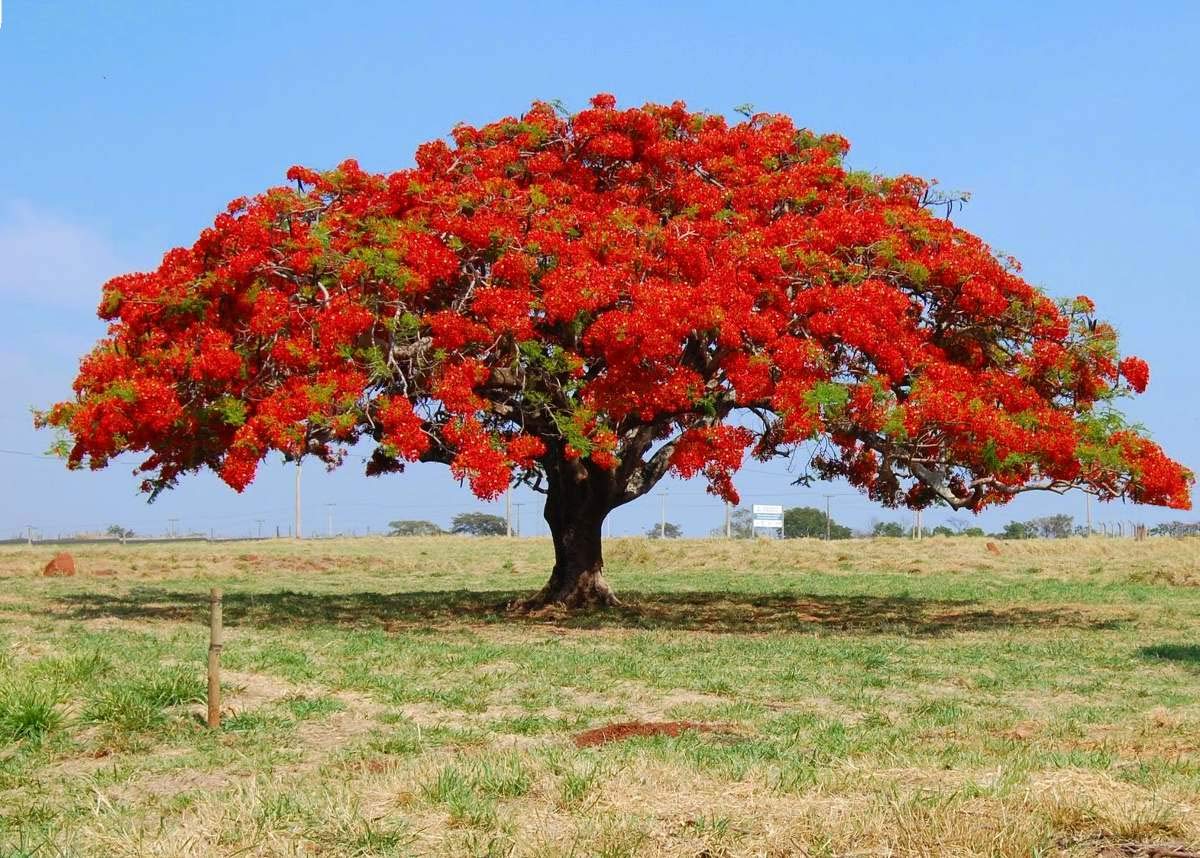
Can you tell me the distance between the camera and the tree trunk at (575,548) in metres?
23.5

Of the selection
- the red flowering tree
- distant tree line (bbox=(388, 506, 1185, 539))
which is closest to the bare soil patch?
the red flowering tree

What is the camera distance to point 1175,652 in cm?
1694

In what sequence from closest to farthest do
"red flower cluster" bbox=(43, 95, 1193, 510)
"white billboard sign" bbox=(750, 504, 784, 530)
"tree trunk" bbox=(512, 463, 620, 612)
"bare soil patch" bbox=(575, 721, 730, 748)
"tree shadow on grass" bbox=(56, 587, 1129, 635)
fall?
"bare soil patch" bbox=(575, 721, 730, 748) → "red flower cluster" bbox=(43, 95, 1193, 510) → "tree shadow on grass" bbox=(56, 587, 1129, 635) → "tree trunk" bbox=(512, 463, 620, 612) → "white billboard sign" bbox=(750, 504, 784, 530)

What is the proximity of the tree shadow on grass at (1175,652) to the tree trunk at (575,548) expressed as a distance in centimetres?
970

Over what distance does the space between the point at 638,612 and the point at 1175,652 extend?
938 centimetres

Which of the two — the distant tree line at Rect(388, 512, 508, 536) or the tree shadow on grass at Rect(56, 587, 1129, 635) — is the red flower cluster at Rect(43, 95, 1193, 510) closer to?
the tree shadow on grass at Rect(56, 587, 1129, 635)

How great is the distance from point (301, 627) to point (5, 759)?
35.3ft

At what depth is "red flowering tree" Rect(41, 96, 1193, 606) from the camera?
1811 centimetres

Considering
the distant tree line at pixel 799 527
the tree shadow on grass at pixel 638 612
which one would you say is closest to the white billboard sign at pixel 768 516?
the distant tree line at pixel 799 527

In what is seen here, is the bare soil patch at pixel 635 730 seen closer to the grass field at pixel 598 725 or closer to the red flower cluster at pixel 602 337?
the grass field at pixel 598 725

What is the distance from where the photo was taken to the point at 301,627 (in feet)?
65.0

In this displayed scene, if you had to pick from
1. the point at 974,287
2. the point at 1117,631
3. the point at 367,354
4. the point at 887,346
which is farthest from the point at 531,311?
the point at 1117,631

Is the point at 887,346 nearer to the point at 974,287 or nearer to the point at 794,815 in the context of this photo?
the point at 974,287

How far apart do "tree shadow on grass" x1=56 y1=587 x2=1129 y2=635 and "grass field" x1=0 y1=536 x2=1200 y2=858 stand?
7.7 inches
